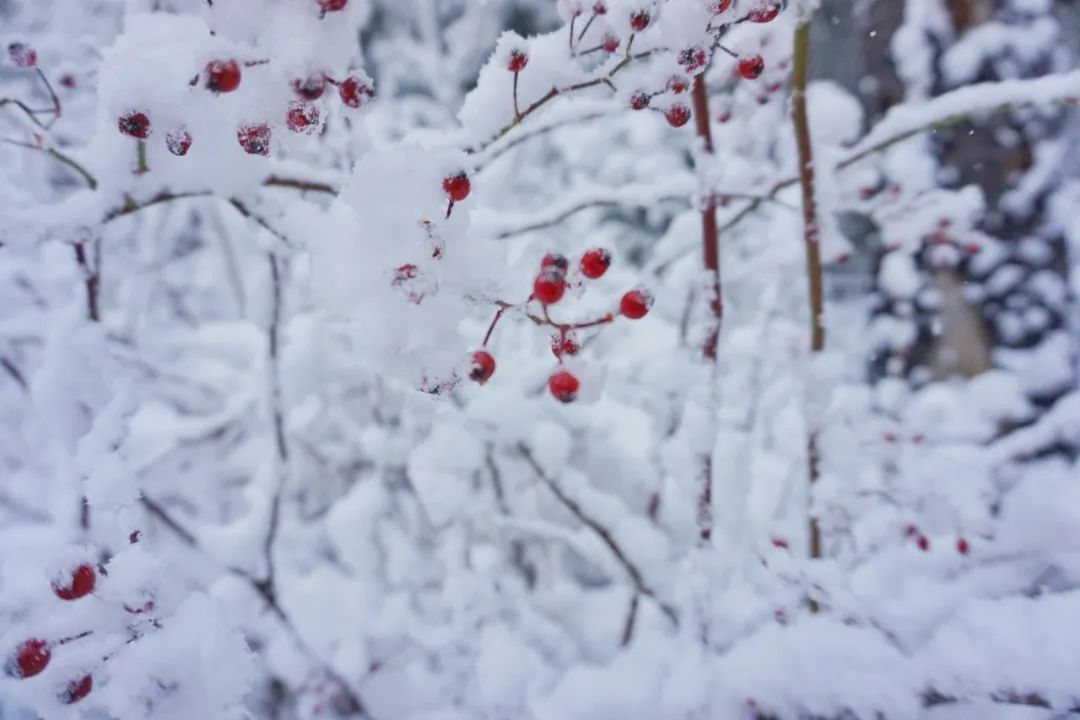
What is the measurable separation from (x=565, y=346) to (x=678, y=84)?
14.7 inches

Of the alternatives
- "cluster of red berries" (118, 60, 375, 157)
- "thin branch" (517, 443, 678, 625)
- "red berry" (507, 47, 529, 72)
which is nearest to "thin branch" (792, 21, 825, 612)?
"thin branch" (517, 443, 678, 625)

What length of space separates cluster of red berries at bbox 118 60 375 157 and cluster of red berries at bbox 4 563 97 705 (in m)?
0.55

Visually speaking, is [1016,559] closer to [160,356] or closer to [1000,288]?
[1000,288]

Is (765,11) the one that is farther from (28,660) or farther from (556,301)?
(28,660)

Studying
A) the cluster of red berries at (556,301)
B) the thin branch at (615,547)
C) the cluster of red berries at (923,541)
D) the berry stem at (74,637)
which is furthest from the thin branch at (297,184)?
the cluster of red berries at (923,541)

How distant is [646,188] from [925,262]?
9.01 feet

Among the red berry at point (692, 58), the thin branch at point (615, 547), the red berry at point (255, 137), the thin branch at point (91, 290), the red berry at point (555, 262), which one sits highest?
the red berry at point (692, 58)

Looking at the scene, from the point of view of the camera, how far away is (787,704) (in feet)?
2.97

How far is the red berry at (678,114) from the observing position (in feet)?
2.82

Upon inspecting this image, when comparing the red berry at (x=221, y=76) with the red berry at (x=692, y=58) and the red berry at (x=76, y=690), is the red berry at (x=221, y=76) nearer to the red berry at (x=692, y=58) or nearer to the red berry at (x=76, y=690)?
the red berry at (x=692, y=58)

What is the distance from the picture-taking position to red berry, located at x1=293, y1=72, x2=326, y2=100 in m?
0.58

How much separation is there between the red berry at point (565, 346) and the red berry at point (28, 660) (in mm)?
744

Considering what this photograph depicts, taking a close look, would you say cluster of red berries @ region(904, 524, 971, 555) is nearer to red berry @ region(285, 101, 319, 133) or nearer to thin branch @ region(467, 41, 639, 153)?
thin branch @ region(467, 41, 639, 153)

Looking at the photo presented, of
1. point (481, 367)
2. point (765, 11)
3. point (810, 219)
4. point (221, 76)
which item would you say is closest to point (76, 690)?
point (481, 367)
